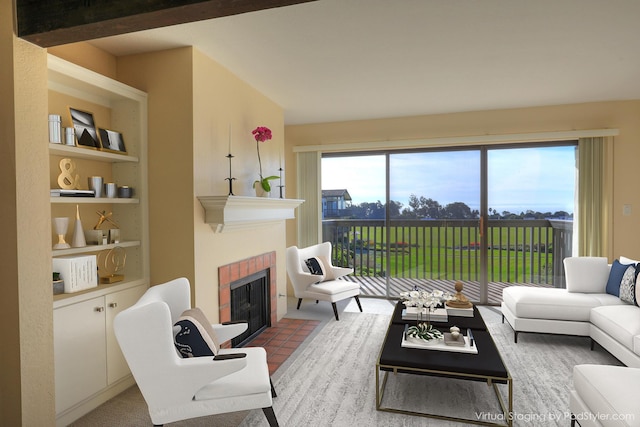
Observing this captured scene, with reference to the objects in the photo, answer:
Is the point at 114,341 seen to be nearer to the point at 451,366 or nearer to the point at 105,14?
the point at 105,14

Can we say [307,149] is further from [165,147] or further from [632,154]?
[632,154]

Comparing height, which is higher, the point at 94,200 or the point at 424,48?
the point at 424,48

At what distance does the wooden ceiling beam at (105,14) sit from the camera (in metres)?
1.55

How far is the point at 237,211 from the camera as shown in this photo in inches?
123

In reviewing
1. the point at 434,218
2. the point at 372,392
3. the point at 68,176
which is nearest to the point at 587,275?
the point at 434,218

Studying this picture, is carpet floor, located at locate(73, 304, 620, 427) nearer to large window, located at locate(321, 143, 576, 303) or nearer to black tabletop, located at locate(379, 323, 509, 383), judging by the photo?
black tabletop, located at locate(379, 323, 509, 383)

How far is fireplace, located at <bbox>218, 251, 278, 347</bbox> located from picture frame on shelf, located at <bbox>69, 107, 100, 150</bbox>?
1357mm

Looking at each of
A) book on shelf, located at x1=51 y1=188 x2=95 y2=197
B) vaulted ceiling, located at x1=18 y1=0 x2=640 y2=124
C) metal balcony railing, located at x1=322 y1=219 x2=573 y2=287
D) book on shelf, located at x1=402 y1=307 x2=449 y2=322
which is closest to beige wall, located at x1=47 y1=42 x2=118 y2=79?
vaulted ceiling, located at x1=18 y1=0 x2=640 y2=124

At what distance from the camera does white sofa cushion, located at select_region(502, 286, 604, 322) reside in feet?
11.0

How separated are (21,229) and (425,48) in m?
2.89

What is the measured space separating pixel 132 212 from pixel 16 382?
4.53 feet

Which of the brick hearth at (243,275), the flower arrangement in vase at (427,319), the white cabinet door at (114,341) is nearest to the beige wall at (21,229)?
the white cabinet door at (114,341)

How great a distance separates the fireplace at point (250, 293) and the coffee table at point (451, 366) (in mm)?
1470

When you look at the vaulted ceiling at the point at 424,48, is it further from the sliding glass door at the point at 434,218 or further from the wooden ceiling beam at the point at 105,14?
the sliding glass door at the point at 434,218
